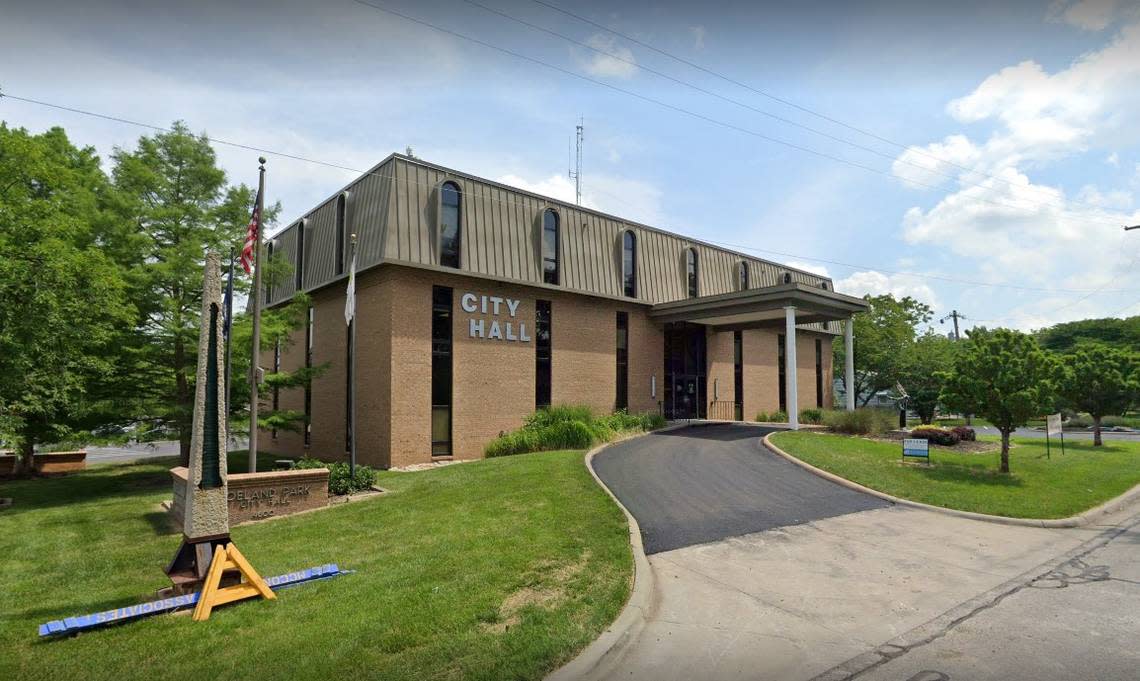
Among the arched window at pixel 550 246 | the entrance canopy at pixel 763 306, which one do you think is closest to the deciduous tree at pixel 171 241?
the arched window at pixel 550 246

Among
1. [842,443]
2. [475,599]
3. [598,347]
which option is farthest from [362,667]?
[598,347]

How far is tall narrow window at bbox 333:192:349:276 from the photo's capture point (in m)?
20.9

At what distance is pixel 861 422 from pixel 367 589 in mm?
22019

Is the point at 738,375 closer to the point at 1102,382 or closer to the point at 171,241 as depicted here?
the point at 1102,382

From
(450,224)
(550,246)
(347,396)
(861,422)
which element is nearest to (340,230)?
(450,224)

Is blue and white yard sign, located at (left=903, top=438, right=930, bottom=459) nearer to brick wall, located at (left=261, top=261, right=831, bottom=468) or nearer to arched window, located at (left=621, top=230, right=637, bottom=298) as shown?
brick wall, located at (left=261, top=261, right=831, bottom=468)

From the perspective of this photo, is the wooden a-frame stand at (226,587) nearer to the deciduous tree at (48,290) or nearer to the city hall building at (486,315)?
the city hall building at (486,315)

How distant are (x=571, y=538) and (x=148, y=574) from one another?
587 centimetres

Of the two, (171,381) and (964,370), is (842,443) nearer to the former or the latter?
(964,370)

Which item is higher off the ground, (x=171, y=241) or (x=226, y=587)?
(x=171, y=241)

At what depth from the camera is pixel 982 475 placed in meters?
14.8

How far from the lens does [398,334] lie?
59.6 feet

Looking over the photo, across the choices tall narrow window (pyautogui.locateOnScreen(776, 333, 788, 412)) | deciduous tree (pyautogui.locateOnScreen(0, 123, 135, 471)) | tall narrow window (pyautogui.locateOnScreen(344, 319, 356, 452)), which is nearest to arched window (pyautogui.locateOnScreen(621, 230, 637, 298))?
tall narrow window (pyautogui.locateOnScreen(344, 319, 356, 452))

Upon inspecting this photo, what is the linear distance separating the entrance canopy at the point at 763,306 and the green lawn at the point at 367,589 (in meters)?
13.6
